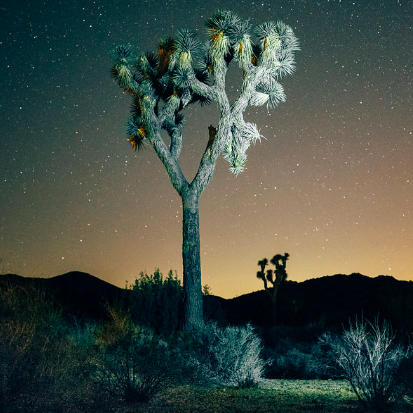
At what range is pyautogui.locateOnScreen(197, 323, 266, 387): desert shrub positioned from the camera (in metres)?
8.59

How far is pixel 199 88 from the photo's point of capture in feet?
41.5

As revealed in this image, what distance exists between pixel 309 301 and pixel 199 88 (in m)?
33.7

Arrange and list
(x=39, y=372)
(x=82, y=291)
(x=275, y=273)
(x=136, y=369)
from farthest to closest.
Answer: (x=82, y=291), (x=275, y=273), (x=136, y=369), (x=39, y=372)

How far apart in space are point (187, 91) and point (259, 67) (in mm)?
2210

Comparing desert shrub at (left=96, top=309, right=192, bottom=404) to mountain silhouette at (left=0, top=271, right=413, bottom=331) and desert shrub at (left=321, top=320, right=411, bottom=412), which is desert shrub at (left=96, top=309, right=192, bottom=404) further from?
mountain silhouette at (left=0, top=271, right=413, bottom=331)

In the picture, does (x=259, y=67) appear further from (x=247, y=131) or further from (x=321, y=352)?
(x=321, y=352)

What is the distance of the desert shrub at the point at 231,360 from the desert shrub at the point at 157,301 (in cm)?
608

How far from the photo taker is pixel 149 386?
6.69 m

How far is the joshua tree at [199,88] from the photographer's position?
39.0 feet

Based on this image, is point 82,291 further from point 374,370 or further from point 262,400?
point 374,370

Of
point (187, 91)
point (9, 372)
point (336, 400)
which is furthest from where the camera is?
point (187, 91)

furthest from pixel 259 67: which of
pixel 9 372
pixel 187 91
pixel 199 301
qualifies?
pixel 9 372

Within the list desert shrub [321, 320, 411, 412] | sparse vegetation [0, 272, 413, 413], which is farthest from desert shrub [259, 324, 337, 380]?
desert shrub [321, 320, 411, 412]

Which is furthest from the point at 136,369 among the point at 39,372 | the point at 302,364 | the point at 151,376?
the point at 302,364
